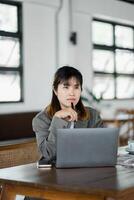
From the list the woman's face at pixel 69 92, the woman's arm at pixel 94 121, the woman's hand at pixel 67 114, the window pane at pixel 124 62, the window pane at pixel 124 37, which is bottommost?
the woman's arm at pixel 94 121

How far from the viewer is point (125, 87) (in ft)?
27.8

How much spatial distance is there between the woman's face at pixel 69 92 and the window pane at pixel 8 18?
3.72m

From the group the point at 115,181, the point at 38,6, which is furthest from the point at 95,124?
the point at 38,6

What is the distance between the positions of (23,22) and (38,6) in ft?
1.37

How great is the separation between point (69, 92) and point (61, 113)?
0.42ft

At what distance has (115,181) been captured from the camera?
→ 1.82 meters

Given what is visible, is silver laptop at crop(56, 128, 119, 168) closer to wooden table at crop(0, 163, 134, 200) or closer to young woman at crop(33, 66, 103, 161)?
wooden table at crop(0, 163, 134, 200)

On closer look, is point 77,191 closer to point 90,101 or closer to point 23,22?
point 23,22

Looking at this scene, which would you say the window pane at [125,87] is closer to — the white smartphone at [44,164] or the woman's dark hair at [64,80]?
the woman's dark hair at [64,80]

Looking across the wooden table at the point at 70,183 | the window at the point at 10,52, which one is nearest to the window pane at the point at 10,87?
the window at the point at 10,52

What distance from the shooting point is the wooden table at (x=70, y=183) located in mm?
1688

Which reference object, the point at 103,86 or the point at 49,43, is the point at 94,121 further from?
the point at 103,86

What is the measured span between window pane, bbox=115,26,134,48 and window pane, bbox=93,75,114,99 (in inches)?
29.9

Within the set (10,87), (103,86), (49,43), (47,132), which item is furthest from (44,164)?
(103,86)
